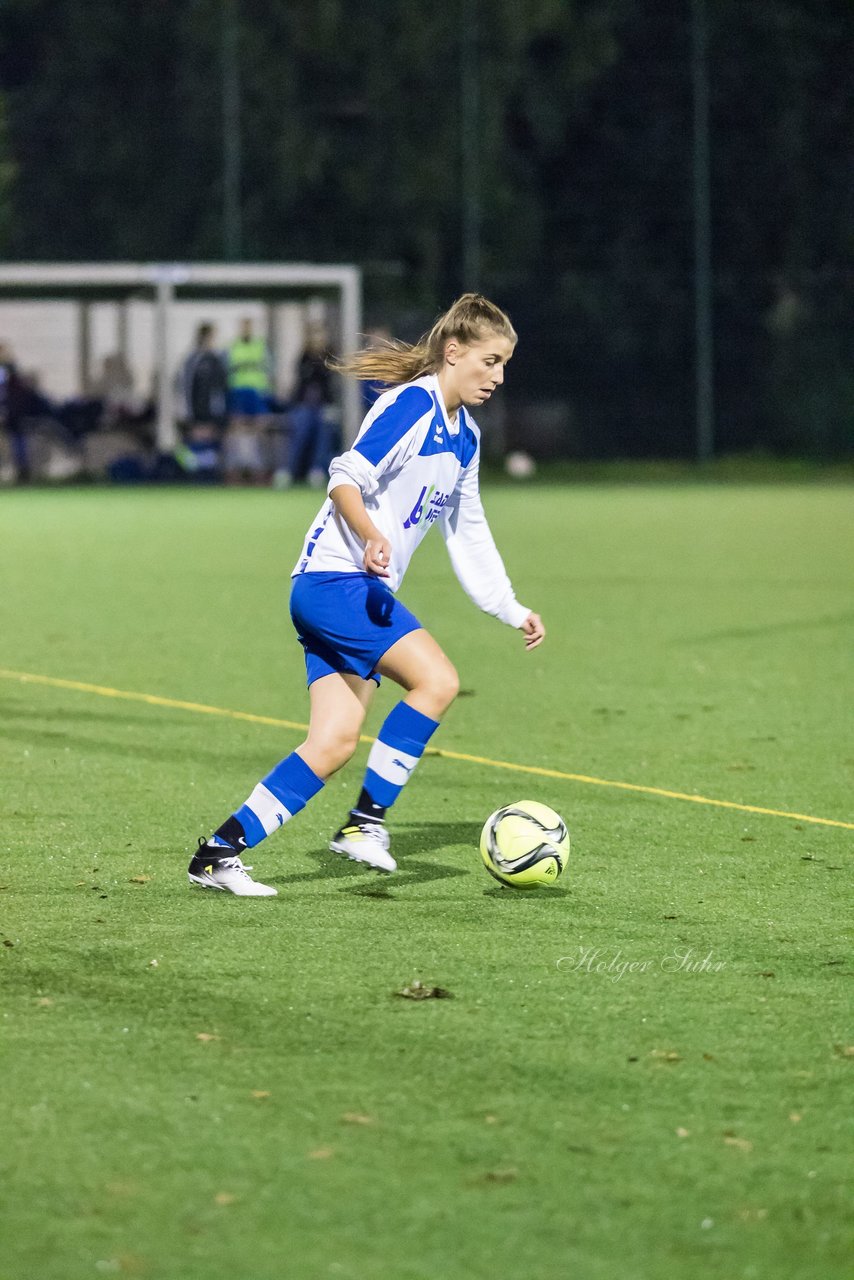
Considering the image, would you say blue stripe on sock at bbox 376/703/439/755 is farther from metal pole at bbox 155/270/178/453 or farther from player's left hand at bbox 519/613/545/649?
metal pole at bbox 155/270/178/453

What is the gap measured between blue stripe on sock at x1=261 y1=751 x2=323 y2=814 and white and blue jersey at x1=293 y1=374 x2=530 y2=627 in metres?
0.54

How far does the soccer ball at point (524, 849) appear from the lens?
594 centimetres

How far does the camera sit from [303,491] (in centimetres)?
2859

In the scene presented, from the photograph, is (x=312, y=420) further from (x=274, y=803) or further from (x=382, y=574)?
(x=382, y=574)

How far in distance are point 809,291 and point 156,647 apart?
22.8m

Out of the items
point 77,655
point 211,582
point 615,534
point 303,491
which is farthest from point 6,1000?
point 303,491

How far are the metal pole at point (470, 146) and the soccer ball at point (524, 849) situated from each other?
28.1 metres

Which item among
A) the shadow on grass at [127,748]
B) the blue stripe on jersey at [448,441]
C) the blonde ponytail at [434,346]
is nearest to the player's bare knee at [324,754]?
the blue stripe on jersey at [448,441]

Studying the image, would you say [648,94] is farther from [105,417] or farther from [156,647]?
[156,647]

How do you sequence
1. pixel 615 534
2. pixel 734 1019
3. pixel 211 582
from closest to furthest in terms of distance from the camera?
pixel 734 1019
pixel 211 582
pixel 615 534

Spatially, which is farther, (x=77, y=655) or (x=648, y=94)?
(x=648, y=94)

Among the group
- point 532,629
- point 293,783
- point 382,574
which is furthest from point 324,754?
point 532,629

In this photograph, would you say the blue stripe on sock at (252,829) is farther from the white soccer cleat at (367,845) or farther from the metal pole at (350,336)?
the metal pole at (350,336)

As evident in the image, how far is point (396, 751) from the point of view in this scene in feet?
20.4
